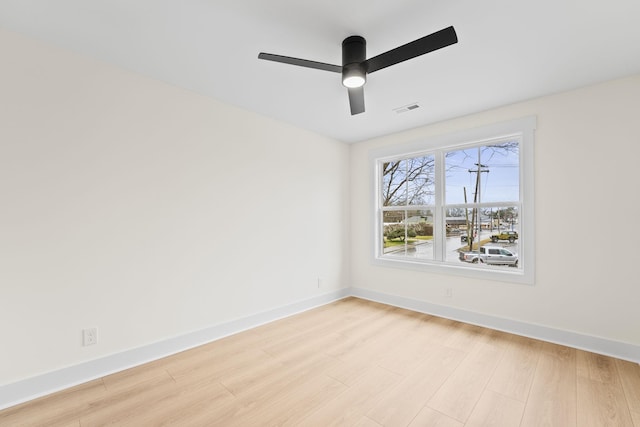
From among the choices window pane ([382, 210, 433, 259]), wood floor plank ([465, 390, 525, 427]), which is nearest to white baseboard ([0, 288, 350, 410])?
window pane ([382, 210, 433, 259])

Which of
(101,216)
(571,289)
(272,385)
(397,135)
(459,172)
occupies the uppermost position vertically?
(397,135)

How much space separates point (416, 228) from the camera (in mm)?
3971

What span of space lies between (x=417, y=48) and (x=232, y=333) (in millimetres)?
3047

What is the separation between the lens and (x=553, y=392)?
6.50 ft

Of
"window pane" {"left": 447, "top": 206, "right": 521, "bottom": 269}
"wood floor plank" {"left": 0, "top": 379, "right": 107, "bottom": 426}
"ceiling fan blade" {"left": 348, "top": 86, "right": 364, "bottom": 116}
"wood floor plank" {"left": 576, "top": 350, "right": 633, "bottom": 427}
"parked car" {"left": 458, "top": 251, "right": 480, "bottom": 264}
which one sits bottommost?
"wood floor plank" {"left": 576, "top": 350, "right": 633, "bottom": 427}

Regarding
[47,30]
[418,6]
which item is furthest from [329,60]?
[47,30]

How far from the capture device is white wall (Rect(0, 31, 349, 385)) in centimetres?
192

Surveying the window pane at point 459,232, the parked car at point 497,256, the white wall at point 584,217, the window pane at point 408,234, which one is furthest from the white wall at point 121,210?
the white wall at point 584,217

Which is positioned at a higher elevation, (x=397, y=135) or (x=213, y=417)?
(x=397, y=135)

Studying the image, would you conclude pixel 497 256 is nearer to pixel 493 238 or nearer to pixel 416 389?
pixel 493 238

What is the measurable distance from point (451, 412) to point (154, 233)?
2681mm

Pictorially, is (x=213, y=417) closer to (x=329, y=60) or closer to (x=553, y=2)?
(x=329, y=60)

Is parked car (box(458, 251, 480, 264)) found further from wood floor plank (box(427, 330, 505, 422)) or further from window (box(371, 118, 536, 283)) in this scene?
wood floor plank (box(427, 330, 505, 422))

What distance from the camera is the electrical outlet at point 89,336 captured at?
2.13 metres
